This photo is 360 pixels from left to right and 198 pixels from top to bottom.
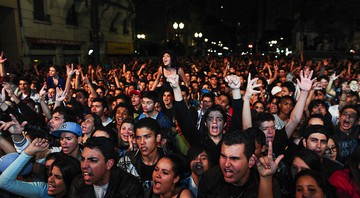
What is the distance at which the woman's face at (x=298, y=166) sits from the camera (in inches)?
132

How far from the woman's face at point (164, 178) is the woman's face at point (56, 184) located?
95 cm

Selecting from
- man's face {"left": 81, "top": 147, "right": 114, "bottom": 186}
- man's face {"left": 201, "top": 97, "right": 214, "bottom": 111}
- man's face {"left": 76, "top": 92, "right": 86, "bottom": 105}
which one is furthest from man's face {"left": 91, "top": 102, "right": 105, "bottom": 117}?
man's face {"left": 81, "top": 147, "right": 114, "bottom": 186}

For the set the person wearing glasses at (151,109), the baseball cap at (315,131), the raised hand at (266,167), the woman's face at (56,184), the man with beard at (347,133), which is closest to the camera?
the raised hand at (266,167)

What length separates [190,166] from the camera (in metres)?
3.61

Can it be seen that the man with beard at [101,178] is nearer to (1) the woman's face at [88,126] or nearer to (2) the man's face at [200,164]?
(2) the man's face at [200,164]

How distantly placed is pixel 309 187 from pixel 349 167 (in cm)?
42

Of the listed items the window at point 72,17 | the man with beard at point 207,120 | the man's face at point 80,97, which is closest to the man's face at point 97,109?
the man's face at point 80,97

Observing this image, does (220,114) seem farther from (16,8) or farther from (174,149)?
(16,8)

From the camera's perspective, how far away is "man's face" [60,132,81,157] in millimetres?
3959

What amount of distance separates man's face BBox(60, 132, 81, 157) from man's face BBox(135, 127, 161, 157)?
2.81 feet

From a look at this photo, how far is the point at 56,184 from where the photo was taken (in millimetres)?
3154

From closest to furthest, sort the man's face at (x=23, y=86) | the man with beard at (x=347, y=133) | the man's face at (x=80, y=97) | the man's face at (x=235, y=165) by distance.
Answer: the man's face at (x=235, y=165), the man with beard at (x=347, y=133), the man's face at (x=80, y=97), the man's face at (x=23, y=86)

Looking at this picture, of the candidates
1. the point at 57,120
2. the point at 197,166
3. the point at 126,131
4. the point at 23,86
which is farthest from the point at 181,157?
the point at 23,86

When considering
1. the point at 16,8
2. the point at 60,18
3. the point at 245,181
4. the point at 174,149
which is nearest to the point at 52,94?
the point at 174,149
